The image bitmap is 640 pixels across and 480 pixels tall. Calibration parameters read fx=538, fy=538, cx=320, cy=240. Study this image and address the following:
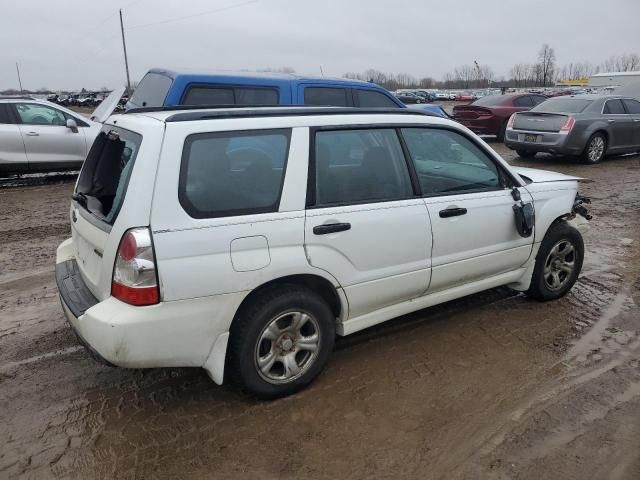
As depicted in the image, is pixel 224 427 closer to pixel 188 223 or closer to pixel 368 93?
pixel 188 223

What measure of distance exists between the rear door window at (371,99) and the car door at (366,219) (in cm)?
393

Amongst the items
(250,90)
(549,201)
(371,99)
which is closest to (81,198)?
(549,201)

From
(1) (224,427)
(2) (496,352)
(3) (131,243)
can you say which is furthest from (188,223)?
(2) (496,352)

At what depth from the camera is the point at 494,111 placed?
1574cm

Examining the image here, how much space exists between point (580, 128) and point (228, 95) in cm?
856

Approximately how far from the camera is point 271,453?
9.24 ft

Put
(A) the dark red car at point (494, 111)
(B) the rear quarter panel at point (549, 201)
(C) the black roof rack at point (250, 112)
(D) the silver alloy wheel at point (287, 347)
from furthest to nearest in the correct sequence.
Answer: (A) the dark red car at point (494, 111)
(B) the rear quarter panel at point (549, 201)
(D) the silver alloy wheel at point (287, 347)
(C) the black roof rack at point (250, 112)

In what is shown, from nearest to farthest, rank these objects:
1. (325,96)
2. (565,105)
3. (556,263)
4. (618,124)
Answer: (556,263)
(325,96)
(565,105)
(618,124)

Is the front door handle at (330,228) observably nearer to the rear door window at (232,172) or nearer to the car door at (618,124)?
the rear door window at (232,172)

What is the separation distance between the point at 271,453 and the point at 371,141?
6.63 ft

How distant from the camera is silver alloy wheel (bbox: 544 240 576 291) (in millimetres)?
4547

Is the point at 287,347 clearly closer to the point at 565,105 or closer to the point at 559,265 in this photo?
the point at 559,265

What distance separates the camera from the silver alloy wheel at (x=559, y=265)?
179 inches

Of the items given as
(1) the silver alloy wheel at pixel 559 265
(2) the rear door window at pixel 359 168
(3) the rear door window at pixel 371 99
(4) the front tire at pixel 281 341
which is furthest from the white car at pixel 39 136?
(1) the silver alloy wheel at pixel 559 265
